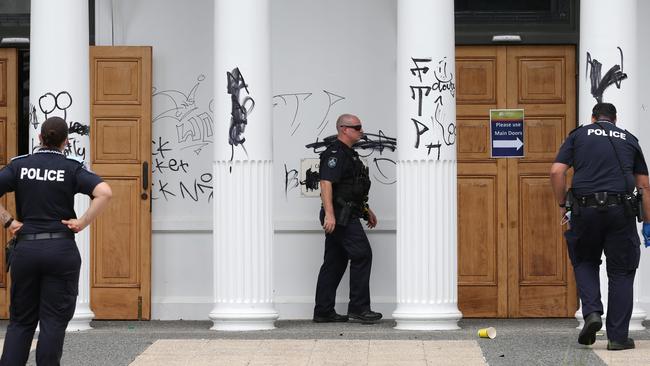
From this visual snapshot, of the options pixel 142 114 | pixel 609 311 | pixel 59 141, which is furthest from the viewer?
pixel 142 114

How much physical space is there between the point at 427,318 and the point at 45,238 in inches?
178

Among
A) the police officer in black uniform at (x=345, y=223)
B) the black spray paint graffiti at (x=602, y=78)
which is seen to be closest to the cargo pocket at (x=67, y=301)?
the police officer in black uniform at (x=345, y=223)

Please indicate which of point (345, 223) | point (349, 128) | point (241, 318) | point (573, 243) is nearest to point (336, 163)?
point (349, 128)

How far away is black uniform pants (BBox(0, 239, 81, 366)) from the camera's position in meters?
9.50

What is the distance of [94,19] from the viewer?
591 inches

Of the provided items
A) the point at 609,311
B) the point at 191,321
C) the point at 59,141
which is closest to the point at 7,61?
the point at 191,321

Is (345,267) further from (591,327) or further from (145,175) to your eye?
(591,327)

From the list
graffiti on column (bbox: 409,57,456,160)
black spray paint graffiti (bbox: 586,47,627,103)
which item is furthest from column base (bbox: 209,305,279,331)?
black spray paint graffiti (bbox: 586,47,627,103)

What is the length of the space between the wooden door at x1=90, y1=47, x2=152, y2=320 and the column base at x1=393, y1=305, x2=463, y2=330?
2.92 m

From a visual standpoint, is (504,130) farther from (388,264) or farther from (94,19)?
(94,19)

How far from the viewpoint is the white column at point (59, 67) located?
13.2 meters

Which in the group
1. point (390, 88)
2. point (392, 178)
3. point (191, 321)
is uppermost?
point (390, 88)

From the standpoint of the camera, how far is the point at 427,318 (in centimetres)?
1306

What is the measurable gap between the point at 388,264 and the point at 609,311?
3808mm
